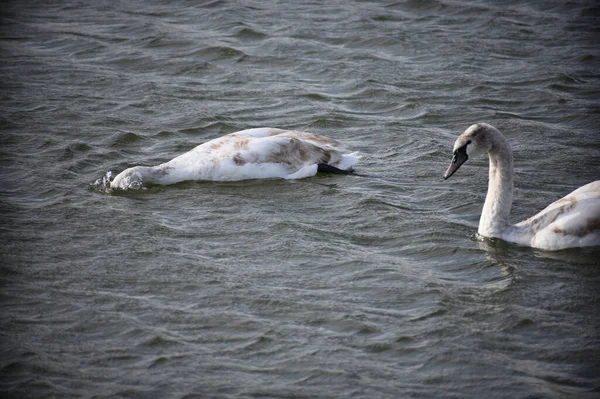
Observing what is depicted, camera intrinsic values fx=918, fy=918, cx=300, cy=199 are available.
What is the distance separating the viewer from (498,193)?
28.1 ft

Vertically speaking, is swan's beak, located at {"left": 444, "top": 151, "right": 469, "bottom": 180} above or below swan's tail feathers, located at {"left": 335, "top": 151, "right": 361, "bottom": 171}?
above

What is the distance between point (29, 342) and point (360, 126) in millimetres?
6068

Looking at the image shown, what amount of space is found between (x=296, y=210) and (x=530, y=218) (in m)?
2.32

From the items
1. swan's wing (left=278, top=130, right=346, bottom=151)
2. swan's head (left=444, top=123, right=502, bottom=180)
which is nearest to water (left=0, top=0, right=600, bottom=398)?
swan's wing (left=278, top=130, right=346, bottom=151)

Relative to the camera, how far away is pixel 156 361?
6.50 m

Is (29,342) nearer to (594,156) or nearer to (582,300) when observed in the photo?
(582,300)

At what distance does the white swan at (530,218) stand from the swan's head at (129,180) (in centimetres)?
332

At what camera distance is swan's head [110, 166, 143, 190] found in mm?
9797

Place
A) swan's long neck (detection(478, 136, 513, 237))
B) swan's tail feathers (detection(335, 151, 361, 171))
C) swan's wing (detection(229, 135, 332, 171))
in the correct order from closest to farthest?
swan's long neck (detection(478, 136, 513, 237))
swan's wing (detection(229, 135, 332, 171))
swan's tail feathers (detection(335, 151, 361, 171))

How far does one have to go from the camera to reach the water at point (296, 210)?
21.3 ft

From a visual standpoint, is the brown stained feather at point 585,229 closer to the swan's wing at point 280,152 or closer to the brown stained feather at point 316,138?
the swan's wing at point 280,152

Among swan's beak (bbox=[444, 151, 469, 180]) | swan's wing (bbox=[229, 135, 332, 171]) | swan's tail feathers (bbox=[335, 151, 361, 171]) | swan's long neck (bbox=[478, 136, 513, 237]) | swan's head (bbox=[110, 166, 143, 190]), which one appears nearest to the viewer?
swan's long neck (bbox=[478, 136, 513, 237])

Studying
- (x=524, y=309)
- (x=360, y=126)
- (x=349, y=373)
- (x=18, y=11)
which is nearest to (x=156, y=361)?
(x=349, y=373)

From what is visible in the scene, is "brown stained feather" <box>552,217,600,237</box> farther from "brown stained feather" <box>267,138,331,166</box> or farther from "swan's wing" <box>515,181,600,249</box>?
"brown stained feather" <box>267,138,331,166</box>
